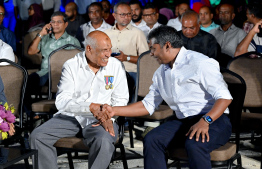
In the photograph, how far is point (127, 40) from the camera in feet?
16.1

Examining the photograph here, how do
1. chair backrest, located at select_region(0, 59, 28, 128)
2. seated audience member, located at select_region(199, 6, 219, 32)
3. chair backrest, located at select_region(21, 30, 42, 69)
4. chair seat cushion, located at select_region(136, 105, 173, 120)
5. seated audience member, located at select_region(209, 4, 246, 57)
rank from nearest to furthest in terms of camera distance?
chair backrest, located at select_region(0, 59, 28, 128) → chair seat cushion, located at select_region(136, 105, 173, 120) → seated audience member, located at select_region(209, 4, 246, 57) → chair backrest, located at select_region(21, 30, 42, 69) → seated audience member, located at select_region(199, 6, 219, 32)

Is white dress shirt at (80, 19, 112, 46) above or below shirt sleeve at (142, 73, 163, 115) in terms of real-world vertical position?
above

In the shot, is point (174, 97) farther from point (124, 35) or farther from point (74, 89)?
point (124, 35)

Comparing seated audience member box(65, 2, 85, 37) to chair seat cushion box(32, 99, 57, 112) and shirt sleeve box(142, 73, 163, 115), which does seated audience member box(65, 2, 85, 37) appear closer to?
chair seat cushion box(32, 99, 57, 112)

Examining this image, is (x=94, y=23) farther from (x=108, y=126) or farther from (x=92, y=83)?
(x=108, y=126)

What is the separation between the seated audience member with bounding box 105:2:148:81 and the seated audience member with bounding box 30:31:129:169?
4.11 feet

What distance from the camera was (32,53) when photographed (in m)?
5.14

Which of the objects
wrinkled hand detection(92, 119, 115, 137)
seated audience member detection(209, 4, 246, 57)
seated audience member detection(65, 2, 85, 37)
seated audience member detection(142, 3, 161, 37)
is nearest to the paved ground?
wrinkled hand detection(92, 119, 115, 137)

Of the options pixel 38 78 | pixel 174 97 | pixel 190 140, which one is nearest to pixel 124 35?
pixel 38 78

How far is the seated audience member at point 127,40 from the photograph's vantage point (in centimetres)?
469

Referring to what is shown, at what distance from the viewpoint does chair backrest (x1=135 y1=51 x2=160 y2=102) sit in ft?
13.4

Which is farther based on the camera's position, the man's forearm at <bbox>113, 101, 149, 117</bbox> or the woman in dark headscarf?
the woman in dark headscarf

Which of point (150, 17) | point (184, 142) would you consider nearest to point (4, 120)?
point (184, 142)

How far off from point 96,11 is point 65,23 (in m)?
0.78
